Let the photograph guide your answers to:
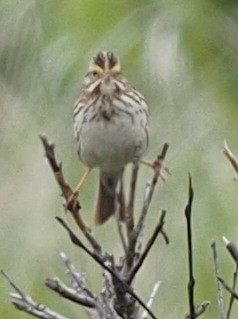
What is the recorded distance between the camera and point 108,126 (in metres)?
2.20

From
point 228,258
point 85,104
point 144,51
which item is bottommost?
point 228,258

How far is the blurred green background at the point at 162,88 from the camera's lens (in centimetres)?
154

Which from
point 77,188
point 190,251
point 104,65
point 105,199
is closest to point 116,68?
point 104,65

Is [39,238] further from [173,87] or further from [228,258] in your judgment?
[173,87]

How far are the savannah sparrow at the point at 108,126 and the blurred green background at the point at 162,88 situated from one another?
1.8 inches

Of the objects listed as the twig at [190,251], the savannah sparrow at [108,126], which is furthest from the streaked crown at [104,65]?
the twig at [190,251]

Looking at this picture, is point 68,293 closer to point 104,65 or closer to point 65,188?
point 65,188

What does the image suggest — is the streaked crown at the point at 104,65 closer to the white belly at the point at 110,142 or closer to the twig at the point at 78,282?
the white belly at the point at 110,142

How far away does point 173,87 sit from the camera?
1.64m

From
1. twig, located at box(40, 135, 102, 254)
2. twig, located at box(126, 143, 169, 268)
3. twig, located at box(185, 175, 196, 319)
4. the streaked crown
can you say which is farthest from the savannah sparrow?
twig, located at box(185, 175, 196, 319)

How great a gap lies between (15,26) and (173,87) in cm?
25

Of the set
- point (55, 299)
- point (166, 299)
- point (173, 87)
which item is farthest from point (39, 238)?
point (173, 87)

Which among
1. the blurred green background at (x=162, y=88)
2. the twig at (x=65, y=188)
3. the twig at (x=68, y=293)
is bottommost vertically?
the twig at (x=68, y=293)

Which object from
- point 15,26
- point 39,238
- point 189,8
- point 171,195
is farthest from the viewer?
point 39,238
